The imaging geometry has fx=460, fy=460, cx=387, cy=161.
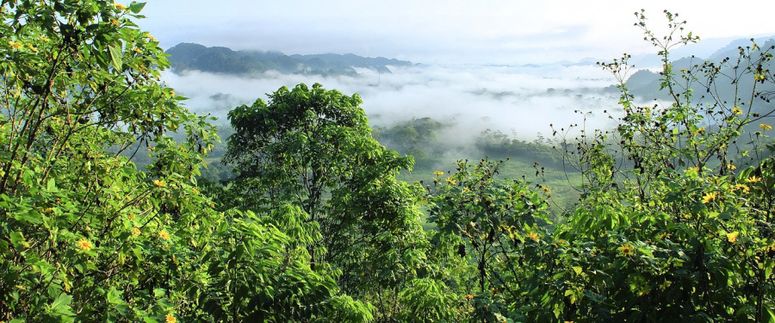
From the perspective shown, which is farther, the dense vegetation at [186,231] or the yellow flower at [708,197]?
the yellow flower at [708,197]

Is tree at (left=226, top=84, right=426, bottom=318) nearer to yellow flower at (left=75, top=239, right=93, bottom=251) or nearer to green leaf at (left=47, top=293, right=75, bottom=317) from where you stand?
Answer: yellow flower at (left=75, top=239, right=93, bottom=251)

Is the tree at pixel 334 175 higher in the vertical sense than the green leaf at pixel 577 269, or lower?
lower

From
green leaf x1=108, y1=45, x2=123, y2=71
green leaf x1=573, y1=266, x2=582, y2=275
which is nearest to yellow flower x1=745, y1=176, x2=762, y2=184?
green leaf x1=573, y1=266, x2=582, y2=275

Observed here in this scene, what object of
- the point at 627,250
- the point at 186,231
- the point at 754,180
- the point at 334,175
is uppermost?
the point at 754,180

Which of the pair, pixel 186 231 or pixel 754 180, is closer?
pixel 754 180

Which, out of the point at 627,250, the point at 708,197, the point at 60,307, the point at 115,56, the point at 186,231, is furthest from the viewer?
the point at 186,231

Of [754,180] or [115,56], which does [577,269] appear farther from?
[115,56]

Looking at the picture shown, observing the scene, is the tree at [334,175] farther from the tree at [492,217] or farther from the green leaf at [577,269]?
the green leaf at [577,269]

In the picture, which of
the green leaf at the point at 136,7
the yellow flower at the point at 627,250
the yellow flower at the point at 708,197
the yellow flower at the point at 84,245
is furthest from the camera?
the yellow flower at the point at 708,197

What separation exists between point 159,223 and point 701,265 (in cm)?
673

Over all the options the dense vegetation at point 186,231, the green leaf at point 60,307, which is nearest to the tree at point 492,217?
the dense vegetation at point 186,231

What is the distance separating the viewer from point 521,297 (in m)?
6.89

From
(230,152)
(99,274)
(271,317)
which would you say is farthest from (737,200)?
(230,152)

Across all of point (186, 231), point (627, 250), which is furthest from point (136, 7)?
point (627, 250)
